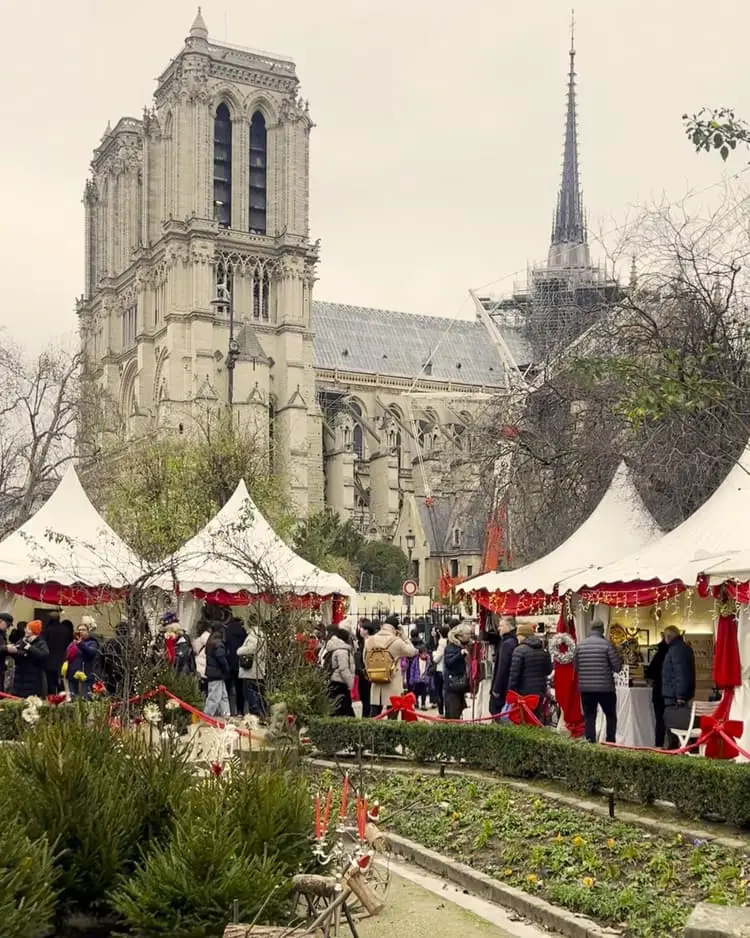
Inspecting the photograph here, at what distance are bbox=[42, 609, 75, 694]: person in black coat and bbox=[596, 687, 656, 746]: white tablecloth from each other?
26.5ft

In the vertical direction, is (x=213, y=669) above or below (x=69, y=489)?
below

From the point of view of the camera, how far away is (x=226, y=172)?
77.5 metres

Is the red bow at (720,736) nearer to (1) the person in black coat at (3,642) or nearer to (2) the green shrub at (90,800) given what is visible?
(2) the green shrub at (90,800)

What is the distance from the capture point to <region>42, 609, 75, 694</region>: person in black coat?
19234mm

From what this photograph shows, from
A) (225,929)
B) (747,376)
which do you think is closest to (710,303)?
(747,376)

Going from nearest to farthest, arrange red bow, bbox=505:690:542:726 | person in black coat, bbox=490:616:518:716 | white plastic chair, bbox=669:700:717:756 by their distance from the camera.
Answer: white plastic chair, bbox=669:700:717:756 < red bow, bbox=505:690:542:726 < person in black coat, bbox=490:616:518:716

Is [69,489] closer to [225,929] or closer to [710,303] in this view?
[710,303]

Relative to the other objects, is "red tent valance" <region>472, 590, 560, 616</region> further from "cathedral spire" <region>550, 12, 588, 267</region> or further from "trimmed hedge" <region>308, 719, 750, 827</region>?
"cathedral spire" <region>550, 12, 588, 267</region>

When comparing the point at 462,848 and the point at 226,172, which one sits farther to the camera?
the point at 226,172

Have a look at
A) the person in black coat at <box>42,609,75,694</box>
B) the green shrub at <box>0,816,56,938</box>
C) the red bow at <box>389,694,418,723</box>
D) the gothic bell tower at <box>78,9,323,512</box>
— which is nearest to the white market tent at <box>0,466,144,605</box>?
the person in black coat at <box>42,609,75,694</box>

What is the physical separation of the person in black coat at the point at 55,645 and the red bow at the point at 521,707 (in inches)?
291

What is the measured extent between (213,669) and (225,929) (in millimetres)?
11408

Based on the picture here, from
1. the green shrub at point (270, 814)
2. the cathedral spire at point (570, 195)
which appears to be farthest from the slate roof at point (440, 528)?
the green shrub at point (270, 814)

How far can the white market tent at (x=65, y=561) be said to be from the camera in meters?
21.9
